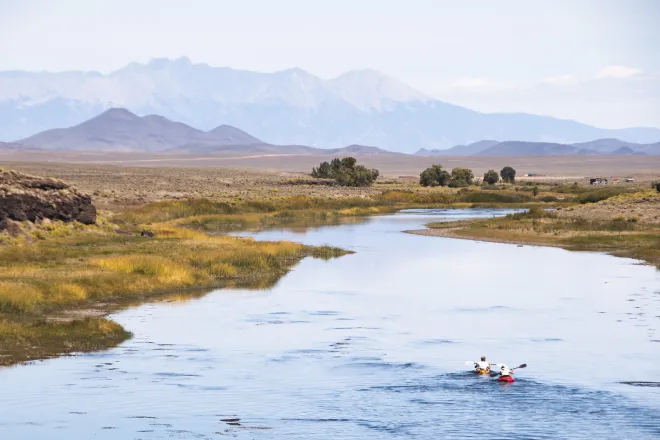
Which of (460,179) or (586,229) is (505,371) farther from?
(460,179)

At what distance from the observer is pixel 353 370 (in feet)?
96.4

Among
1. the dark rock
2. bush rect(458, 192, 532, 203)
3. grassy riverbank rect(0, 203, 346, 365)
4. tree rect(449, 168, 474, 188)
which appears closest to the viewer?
grassy riverbank rect(0, 203, 346, 365)

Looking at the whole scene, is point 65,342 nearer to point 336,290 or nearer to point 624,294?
Answer: point 336,290

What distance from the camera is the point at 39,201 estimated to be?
57.8 metres

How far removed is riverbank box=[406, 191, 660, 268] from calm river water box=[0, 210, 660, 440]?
58.4 feet

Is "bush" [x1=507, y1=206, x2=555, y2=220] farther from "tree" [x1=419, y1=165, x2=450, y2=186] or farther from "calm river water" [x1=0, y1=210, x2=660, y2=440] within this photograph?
"tree" [x1=419, y1=165, x2=450, y2=186]

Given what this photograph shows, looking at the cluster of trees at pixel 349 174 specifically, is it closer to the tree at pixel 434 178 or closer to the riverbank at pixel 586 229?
the tree at pixel 434 178

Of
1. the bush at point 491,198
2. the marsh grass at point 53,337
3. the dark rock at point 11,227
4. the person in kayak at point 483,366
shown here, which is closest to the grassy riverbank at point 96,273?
the marsh grass at point 53,337

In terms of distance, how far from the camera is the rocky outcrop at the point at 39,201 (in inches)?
2172

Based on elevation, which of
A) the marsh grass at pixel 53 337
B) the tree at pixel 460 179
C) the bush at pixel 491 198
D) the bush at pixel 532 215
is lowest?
the marsh grass at pixel 53 337

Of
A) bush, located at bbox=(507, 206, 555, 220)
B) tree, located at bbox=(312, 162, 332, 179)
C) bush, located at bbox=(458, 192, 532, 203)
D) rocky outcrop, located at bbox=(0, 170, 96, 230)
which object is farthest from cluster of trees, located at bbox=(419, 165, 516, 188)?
rocky outcrop, located at bbox=(0, 170, 96, 230)

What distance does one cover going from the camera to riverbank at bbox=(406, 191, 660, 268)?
66.9 m

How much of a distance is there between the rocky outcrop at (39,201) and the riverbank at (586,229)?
27.3m

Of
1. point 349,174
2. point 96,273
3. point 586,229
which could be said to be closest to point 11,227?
point 96,273
